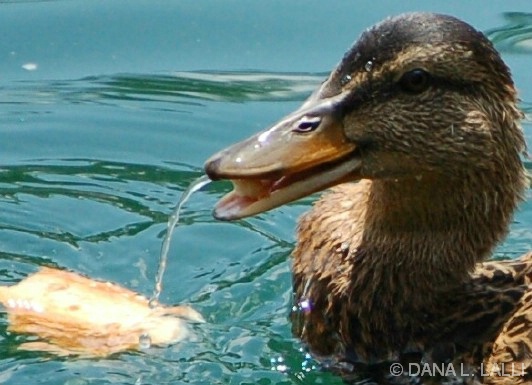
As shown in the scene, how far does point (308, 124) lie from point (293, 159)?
152 mm

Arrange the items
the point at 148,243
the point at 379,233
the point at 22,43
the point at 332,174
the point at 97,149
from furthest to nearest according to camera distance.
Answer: the point at 22,43 < the point at 97,149 < the point at 148,243 < the point at 379,233 < the point at 332,174

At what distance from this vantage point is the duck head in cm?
571

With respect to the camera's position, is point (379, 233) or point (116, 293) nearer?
point (379, 233)

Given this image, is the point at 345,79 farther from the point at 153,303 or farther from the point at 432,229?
the point at 153,303

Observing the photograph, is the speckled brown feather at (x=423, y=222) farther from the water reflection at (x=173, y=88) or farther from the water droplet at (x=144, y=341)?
the water reflection at (x=173, y=88)

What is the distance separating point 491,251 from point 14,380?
1.98 meters

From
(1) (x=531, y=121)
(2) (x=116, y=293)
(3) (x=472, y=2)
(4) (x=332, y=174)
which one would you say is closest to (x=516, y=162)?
(4) (x=332, y=174)

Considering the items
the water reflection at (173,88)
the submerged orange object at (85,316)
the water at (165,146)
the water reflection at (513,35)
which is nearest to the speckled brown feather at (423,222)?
the water at (165,146)

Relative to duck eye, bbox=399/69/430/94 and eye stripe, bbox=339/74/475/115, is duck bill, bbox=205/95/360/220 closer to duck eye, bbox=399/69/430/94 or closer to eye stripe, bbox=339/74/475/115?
eye stripe, bbox=339/74/475/115

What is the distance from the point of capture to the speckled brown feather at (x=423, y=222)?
580 cm

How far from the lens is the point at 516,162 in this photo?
6.11 metres

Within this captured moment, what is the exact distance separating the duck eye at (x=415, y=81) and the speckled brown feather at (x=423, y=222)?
3 cm

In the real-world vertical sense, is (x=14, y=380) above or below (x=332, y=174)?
below

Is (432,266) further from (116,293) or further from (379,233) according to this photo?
(116,293)
